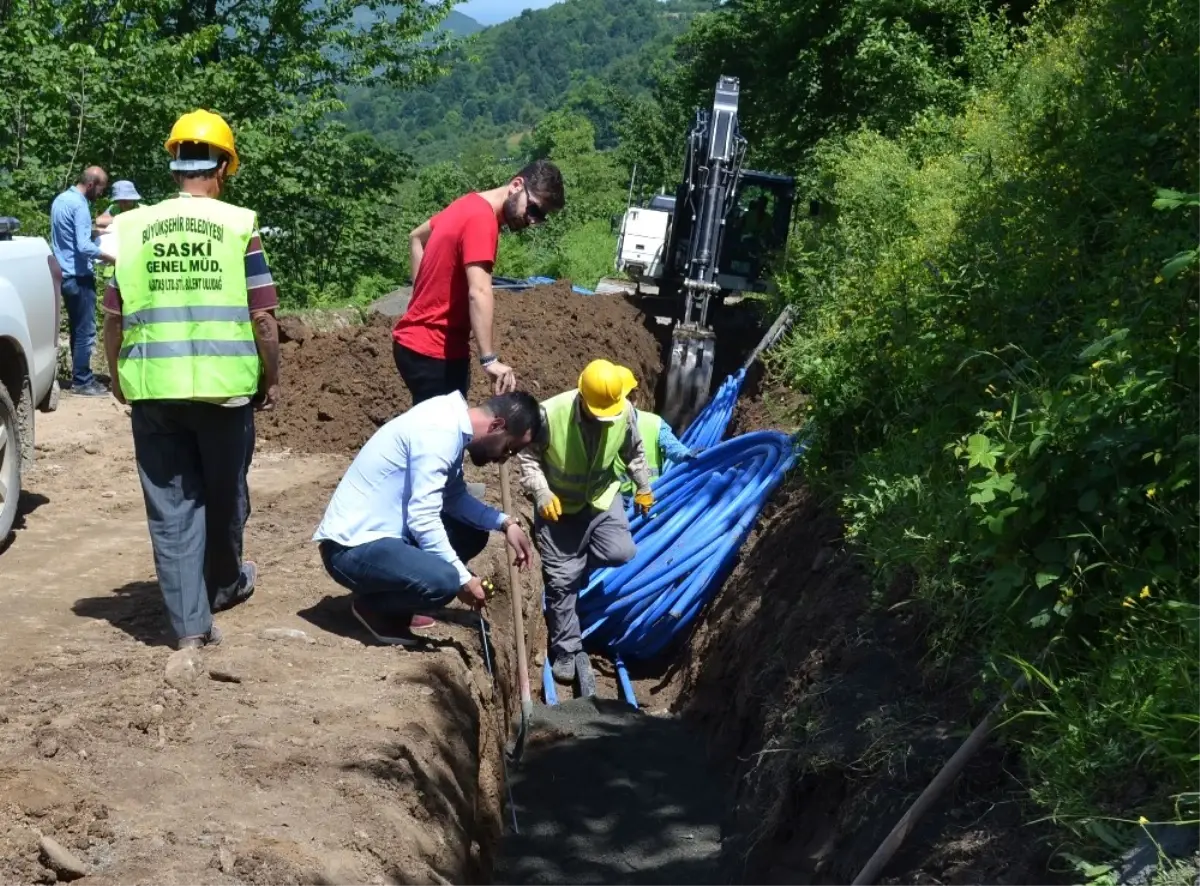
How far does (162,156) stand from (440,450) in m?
15.2

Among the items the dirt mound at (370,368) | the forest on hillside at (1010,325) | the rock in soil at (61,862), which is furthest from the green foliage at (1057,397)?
the dirt mound at (370,368)

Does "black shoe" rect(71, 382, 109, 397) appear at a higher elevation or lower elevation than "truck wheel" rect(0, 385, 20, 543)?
lower

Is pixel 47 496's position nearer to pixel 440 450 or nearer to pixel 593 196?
pixel 440 450

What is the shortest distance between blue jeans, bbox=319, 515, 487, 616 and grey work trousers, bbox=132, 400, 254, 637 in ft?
1.98

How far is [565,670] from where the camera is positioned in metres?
8.34

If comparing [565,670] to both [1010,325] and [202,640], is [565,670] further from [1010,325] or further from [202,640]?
[1010,325]

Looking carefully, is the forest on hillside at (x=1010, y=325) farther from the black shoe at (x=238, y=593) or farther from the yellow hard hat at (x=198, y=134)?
the yellow hard hat at (x=198, y=134)

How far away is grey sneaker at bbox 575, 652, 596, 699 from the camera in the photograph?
8.24 m

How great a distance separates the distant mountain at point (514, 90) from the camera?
455 ft

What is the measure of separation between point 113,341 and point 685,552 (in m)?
4.60

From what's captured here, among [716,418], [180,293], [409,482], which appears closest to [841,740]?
[409,482]

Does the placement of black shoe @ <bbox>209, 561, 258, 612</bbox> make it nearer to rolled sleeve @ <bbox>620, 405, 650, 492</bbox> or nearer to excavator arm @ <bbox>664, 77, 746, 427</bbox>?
rolled sleeve @ <bbox>620, 405, 650, 492</bbox>

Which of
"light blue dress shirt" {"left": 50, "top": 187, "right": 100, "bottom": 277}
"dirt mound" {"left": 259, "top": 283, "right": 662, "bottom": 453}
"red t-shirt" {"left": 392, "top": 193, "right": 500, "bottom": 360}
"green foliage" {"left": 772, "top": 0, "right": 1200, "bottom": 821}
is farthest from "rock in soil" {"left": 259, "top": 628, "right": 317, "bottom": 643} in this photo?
"light blue dress shirt" {"left": 50, "top": 187, "right": 100, "bottom": 277}

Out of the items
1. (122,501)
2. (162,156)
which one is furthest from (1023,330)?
(162,156)
